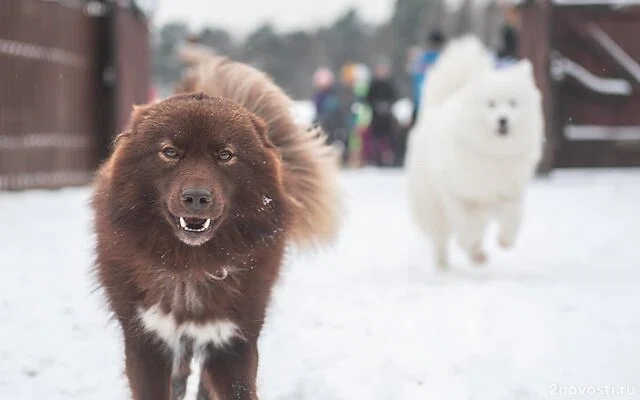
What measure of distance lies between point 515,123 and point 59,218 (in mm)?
4028

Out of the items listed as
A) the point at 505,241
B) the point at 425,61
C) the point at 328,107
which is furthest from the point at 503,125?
the point at 328,107

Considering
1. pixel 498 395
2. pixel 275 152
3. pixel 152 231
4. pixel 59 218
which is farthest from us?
pixel 59 218

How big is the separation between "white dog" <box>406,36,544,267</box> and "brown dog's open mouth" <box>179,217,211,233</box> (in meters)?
3.57

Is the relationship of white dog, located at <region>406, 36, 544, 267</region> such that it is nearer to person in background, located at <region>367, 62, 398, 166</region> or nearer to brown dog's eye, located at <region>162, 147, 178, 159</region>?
brown dog's eye, located at <region>162, 147, 178, 159</region>

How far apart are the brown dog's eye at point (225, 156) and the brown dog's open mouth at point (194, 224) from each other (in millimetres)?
196

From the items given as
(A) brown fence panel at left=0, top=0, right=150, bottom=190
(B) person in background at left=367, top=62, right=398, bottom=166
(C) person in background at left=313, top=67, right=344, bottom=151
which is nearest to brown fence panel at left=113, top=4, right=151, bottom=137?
(A) brown fence panel at left=0, top=0, right=150, bottom=190

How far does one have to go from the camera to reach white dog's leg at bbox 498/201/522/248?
6.04m

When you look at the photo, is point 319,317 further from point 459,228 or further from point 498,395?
point 459,228

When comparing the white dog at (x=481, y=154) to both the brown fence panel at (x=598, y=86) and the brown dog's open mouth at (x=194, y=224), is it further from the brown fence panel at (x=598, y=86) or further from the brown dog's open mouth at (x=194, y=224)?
the brown fence panel at (x=598, y=86)

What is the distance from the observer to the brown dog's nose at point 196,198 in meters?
2.53

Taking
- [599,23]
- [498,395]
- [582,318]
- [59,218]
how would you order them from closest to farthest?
[498,395]
[582,318]
[59,218]
[599,23]

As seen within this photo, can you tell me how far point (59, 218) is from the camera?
7.74m

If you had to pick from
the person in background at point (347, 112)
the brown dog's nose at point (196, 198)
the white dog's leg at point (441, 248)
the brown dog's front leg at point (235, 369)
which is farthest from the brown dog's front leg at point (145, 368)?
the person in background at point (347, 112)

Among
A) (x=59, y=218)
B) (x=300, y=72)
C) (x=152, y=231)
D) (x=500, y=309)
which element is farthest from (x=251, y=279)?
(x=300, y=72)
